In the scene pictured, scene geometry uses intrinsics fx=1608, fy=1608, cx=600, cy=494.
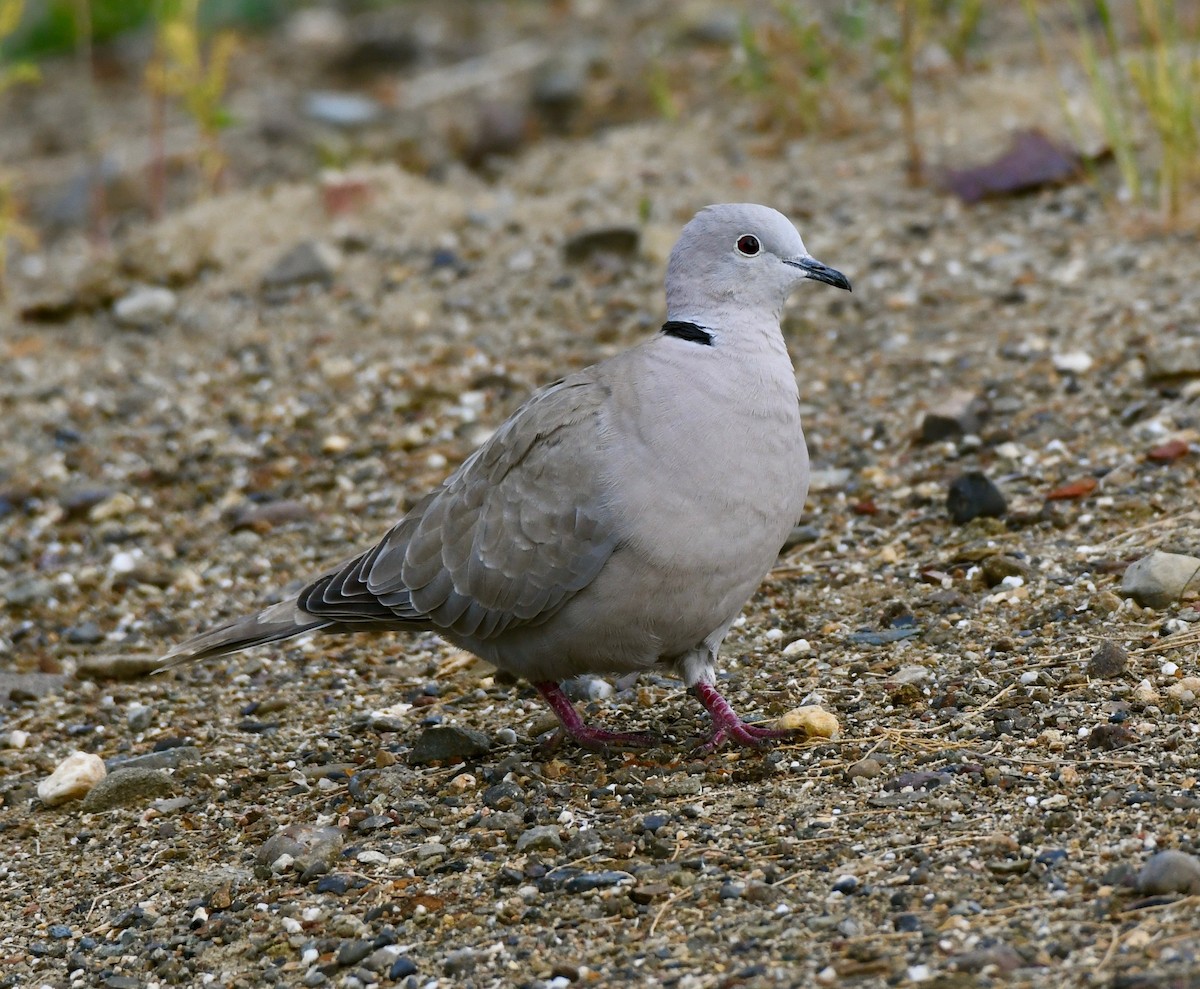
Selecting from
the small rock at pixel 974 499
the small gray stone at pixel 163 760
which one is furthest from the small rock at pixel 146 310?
the small rock at pixel 974 499

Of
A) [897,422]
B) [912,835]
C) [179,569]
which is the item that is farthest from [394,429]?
[912,835]

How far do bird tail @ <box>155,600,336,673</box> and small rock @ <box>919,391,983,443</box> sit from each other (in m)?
2.16

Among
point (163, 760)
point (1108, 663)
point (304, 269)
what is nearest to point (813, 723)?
point (1108, 663)

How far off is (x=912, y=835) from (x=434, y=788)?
122cm

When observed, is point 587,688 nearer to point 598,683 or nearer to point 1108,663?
point 598,683

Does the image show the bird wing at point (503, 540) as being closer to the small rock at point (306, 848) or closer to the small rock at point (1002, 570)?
the small rock at point (306, 848)

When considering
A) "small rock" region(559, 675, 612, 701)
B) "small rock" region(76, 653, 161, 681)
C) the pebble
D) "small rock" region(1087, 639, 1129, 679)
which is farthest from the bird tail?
"small rock" region(1087, 639, 1129, 679)

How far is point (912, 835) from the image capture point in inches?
Answer: 129

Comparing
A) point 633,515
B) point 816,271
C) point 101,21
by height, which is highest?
point 101,21

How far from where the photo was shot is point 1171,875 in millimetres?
2871

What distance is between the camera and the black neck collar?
384cm

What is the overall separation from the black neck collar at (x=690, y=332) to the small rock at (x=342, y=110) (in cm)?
583

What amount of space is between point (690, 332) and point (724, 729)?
0.96m

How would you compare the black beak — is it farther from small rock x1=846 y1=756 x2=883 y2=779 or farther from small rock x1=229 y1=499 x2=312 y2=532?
small rock x1=229 y1=499 x2=312 y2=532
